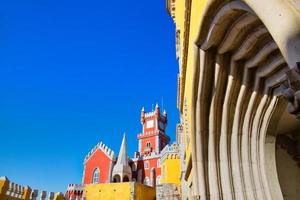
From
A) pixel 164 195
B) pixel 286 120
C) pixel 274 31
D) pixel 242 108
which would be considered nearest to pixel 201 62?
pixel 242 108

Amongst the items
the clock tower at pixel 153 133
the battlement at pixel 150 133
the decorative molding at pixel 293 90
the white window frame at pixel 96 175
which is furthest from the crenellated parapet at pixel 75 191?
the decorative molding at pixel 293 90

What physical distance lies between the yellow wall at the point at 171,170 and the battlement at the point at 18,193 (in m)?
8.77

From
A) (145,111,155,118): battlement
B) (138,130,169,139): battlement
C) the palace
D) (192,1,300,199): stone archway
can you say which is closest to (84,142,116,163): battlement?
the palace

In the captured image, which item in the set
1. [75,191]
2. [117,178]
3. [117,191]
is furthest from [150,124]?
[117,191]

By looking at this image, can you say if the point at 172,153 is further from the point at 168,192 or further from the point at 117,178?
the point at 117,178

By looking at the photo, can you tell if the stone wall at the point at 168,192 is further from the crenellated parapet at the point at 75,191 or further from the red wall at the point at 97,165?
the red wall at the point at 97,165

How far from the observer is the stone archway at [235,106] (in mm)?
3053

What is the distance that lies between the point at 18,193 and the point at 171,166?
12.2 meters

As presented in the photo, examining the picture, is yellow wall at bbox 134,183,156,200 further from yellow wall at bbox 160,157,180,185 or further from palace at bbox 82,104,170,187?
palace at bbox 82,104,170,187


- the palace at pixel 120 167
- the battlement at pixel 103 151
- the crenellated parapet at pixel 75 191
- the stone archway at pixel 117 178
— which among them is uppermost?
the battlement at pixel 103 151

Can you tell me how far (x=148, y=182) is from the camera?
33.8 meters

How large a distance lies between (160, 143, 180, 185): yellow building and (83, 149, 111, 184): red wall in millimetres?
13680

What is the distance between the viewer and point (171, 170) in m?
21.1

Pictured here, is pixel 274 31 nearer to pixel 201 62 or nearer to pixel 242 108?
pixel 201 62
